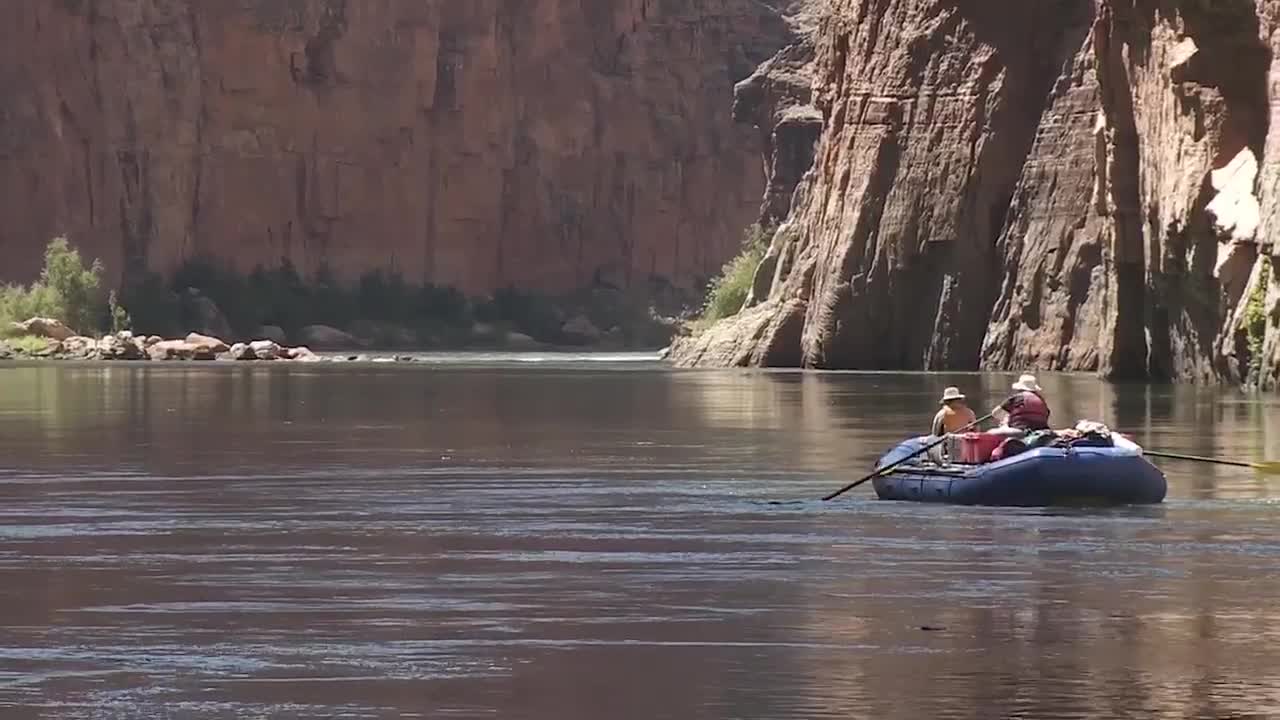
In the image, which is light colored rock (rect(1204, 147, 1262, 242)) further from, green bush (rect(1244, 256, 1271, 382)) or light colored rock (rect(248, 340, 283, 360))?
light colored rock (rect(248, 340, 283, 360))

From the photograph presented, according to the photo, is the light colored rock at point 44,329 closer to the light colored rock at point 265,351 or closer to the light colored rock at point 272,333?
the light colored rock at point 265,351

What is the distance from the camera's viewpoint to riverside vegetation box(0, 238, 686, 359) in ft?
519

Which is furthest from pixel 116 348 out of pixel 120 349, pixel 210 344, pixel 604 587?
pixel 604 587

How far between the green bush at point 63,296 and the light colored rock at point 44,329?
26.9 feet

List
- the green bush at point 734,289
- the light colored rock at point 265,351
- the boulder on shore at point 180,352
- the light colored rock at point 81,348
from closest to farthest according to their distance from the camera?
1. the green bush at point 734,289
2. the light colored rock at point 81,348
3. the boulder on shore at point 180,352
4. the light colored rock at point 265,351

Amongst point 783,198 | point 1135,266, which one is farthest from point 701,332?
point 1135,266

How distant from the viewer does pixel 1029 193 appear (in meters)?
101

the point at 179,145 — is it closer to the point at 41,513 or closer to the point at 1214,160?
the point at 1214,160

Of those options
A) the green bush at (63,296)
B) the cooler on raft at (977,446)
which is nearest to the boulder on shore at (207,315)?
the green bush at (63,296)

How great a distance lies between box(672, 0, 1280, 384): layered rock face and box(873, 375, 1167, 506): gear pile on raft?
40.2 meters

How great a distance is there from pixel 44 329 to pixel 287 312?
Answer: 43918 mm

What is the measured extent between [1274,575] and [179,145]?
161642 millimetres

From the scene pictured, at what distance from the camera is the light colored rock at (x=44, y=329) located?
144375mm

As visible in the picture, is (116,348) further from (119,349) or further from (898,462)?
(898,462)
